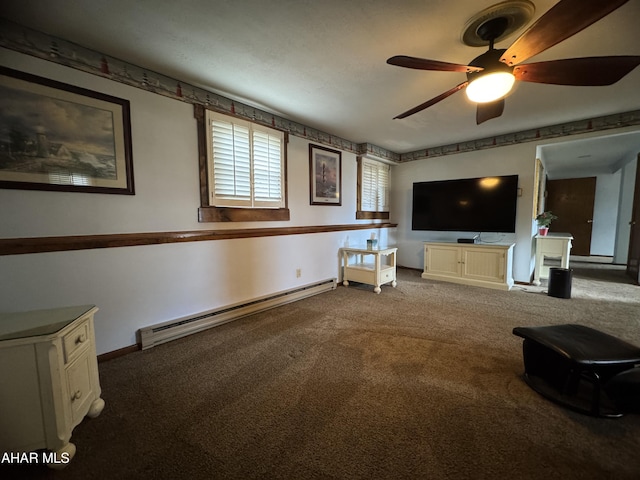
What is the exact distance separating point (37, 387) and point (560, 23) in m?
2.93

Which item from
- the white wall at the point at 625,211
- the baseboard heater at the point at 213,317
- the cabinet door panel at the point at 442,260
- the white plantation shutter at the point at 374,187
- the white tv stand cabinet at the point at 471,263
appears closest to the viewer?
the baseboard heater at the point at 213,317

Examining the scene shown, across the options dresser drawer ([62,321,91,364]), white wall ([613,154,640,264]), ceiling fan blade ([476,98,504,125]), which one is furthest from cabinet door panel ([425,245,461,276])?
dresser drawer ([62,321,91,364])

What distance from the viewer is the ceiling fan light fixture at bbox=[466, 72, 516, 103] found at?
1.65m

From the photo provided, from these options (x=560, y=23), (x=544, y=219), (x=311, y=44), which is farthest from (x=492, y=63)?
(x=544, y=219)

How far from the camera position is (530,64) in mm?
1594

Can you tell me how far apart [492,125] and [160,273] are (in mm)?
4477

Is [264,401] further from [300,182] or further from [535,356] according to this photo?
[300,182]

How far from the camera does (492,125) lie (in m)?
3.62

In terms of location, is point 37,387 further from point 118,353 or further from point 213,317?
point 213,317

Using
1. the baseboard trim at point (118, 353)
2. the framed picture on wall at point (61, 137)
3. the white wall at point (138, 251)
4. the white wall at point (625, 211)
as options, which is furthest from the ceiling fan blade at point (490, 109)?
the white wall at point (625, 211)

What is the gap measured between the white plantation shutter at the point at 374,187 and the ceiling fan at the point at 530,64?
9.38 feet

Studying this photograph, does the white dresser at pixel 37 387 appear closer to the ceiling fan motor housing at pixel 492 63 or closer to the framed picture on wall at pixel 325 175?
the ceiling fan motor housing at pixel 492 63

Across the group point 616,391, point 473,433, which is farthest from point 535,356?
point 473,433

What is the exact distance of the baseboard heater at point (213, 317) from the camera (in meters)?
2.22
